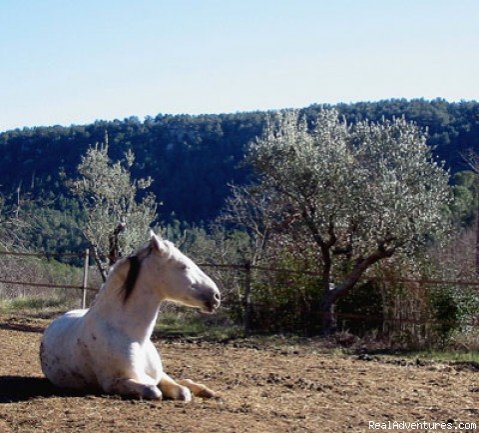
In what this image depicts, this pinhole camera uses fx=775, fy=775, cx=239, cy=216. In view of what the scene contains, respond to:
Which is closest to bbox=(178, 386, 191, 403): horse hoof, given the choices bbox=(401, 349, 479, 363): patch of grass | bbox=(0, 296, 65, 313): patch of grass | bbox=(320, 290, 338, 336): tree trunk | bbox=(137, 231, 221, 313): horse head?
bbox=(137, 231, 221, 313): horse head

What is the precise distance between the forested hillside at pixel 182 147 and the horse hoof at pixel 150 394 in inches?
998

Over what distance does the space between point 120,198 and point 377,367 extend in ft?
42.9

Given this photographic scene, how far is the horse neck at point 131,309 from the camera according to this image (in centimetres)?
595

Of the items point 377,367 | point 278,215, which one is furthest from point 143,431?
point 278,215

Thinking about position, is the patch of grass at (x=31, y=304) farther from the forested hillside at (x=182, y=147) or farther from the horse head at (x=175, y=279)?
the forested hillside at (x=182, y=147)

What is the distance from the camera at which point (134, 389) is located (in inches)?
225

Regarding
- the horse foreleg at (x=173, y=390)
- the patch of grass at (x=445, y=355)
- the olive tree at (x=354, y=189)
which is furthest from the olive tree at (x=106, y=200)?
the horse foreleg at (x=173, y=390)

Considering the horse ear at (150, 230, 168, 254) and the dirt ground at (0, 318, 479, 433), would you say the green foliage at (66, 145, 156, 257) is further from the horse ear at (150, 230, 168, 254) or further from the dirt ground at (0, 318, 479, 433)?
the horse ear at (150, 230, 168, 254)

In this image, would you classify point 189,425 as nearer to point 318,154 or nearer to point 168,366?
point 168,366

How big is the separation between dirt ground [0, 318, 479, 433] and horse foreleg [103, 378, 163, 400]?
9 cm

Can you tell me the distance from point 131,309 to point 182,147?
113ft

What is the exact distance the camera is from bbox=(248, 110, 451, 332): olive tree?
1244 centimetres

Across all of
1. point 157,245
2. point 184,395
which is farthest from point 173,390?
point 157,245

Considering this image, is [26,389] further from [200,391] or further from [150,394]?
[200,391]
